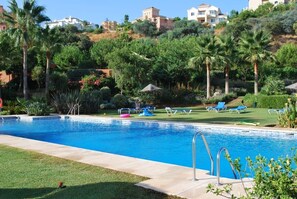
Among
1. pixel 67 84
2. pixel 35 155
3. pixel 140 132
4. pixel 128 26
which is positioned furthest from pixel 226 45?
pixel 128 26

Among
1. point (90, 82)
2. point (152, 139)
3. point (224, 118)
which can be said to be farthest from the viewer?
point (90, 82)

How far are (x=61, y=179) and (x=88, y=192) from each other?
1235 mm

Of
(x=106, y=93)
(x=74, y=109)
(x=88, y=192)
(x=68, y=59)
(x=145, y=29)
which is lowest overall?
(x=88, y=192)

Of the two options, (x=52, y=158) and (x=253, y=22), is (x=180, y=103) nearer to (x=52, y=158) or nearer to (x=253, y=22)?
(x=52, y=158)

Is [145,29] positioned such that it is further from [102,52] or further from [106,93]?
[106,93]

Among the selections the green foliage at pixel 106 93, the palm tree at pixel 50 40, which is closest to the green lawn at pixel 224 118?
the palm tree at pixel 50 40

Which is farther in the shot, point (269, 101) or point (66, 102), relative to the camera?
point (269, 101)

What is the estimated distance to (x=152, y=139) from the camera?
16.4 meters

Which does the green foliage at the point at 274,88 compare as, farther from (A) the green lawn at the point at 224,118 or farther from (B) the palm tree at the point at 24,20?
(B) the palm tree at the point at 24,20

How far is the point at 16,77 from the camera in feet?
119

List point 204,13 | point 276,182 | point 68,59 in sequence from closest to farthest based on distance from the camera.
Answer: point 276,182 < point 68,59 < point 204,13

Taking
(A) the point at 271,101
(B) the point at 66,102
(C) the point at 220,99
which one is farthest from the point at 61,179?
(C) the point at 220,99

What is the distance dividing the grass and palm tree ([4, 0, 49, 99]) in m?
19.4

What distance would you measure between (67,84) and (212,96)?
1406 cm
